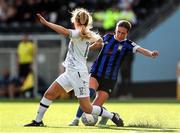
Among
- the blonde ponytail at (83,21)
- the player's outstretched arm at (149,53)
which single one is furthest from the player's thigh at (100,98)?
the blonde ponytail at (83,21)

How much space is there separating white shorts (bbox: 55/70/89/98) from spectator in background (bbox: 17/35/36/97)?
1400cm

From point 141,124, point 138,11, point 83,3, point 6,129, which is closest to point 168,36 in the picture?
point 138,11

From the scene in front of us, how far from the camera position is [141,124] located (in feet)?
44.9

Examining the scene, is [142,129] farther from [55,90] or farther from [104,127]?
[55,90]

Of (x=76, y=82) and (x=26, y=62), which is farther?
(x=26, y=62)

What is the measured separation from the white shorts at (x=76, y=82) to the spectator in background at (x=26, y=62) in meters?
14.0

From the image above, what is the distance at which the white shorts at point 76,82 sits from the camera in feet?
41.1

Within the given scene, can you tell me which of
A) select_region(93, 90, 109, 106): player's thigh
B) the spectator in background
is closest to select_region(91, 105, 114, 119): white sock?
select_region(93, 90, 109, 106): player's thigh

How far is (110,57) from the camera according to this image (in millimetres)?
13938

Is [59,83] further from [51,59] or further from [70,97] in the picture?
[51,59]

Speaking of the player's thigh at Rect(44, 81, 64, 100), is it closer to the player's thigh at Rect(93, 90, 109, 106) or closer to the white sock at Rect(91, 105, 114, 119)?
the white sock at Rect(91, 105, 114, 119)

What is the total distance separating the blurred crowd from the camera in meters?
28.0

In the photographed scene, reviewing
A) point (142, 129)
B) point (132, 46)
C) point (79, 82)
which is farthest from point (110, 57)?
point (142, 129)

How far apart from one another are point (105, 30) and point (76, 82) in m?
14.5
